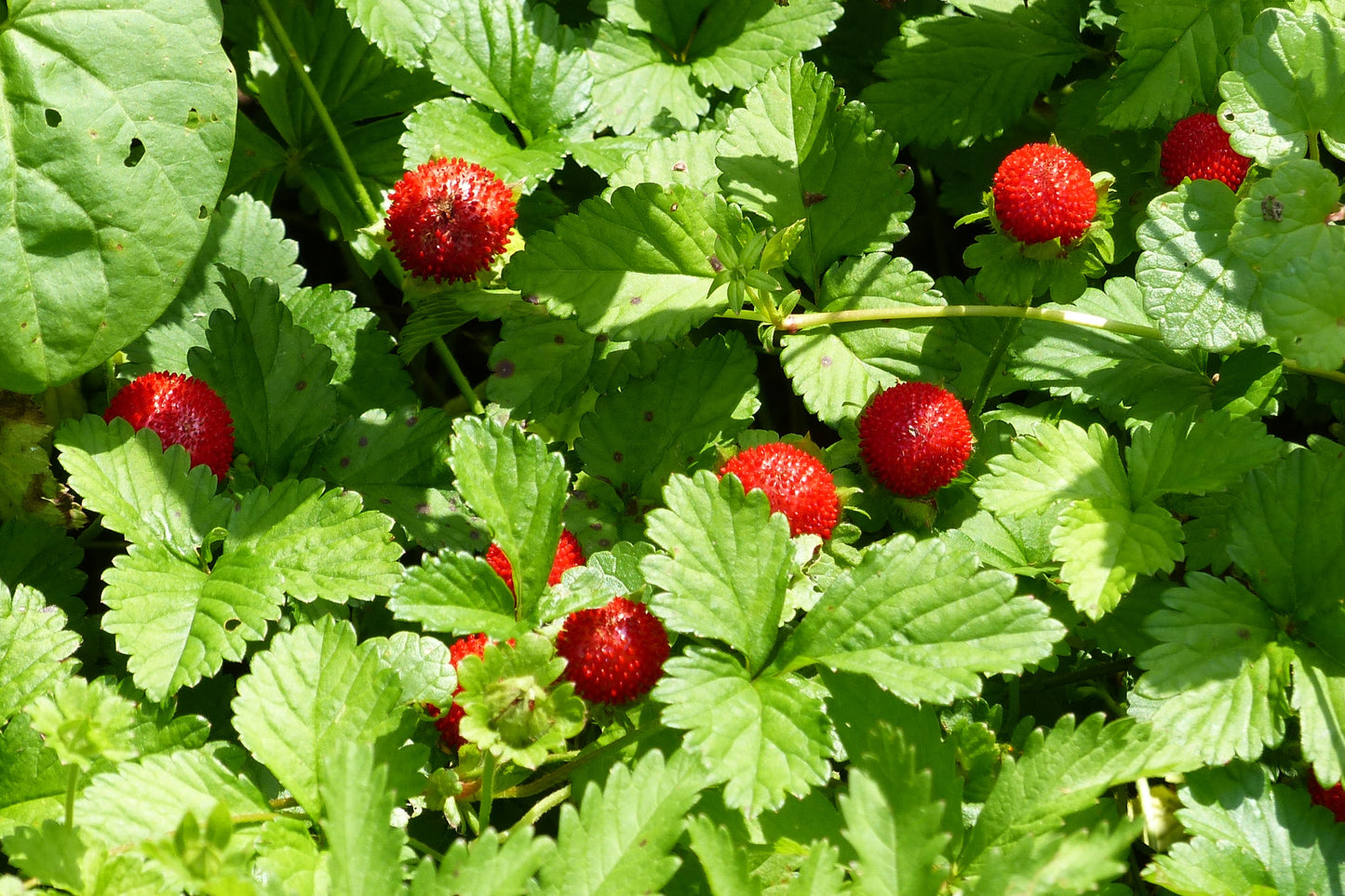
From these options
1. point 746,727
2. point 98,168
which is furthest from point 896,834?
point 98,168

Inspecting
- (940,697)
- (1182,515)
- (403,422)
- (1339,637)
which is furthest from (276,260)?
(1339,637)

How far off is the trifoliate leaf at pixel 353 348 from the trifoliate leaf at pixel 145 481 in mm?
473

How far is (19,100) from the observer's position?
205cm

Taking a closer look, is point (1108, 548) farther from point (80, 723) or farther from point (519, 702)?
point (80, 723)

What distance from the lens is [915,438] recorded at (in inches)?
77.6

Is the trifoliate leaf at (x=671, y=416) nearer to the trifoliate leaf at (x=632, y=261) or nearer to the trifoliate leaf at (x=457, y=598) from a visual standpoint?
the trifoliate leaf at (x=632, y=261)

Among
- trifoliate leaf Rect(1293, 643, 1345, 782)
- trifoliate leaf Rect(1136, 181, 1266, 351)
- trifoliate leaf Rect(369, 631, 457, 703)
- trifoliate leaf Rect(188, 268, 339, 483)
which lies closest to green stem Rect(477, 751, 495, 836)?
trifoliate leaf Rect(369, 631, 457, 703)

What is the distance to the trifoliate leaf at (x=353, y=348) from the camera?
2.38 m

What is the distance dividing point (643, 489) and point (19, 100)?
4.24 ft

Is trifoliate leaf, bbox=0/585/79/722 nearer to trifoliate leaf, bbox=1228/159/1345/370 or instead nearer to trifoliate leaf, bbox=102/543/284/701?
trifoliate leaf, bbox=102/543/284/701

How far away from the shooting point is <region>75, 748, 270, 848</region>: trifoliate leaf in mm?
1547

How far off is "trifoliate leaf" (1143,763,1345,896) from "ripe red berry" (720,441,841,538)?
69 centimetres

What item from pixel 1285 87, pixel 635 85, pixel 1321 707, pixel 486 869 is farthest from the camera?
pixel 635 85

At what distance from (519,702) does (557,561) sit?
1.17ft
